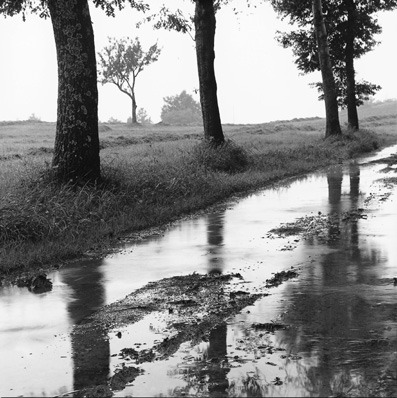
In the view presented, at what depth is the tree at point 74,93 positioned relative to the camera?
12.3m

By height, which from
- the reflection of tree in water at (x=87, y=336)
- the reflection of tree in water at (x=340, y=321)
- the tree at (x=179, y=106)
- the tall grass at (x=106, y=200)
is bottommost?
the reflection of tree in water at (x=87, y=336)

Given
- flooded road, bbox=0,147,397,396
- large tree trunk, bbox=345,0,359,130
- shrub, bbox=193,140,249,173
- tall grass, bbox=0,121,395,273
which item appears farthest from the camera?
large tree trunk, bbox=345,0,359,130

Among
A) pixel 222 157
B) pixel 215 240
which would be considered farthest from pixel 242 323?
pixel 222 157

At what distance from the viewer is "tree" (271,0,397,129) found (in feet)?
119

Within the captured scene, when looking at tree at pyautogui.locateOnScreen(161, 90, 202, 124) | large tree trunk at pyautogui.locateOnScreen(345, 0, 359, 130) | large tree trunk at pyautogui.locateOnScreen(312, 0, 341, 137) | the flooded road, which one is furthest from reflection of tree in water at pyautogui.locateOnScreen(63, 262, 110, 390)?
tree at pyautogui.locateOnScreen(161, 90, 202, 124)

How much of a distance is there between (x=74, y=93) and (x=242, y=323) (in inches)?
305

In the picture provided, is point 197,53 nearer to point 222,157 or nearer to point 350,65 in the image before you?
point 222,157

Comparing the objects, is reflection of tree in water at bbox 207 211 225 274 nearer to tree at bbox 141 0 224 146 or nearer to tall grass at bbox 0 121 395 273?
tall grass at bbox 0 121 395 273

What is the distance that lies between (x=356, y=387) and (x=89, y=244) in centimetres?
565

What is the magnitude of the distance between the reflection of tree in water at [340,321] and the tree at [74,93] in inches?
209

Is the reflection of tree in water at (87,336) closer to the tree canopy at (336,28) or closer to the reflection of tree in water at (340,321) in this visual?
the reflection of tree in water at (340,321)

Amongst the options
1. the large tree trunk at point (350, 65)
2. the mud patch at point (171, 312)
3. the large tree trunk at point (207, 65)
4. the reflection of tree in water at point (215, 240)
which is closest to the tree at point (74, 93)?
the reflection of tree in water at point (215, 240)

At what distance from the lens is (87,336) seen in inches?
214

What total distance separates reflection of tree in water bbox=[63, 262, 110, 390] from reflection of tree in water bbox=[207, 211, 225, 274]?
1.21 m
